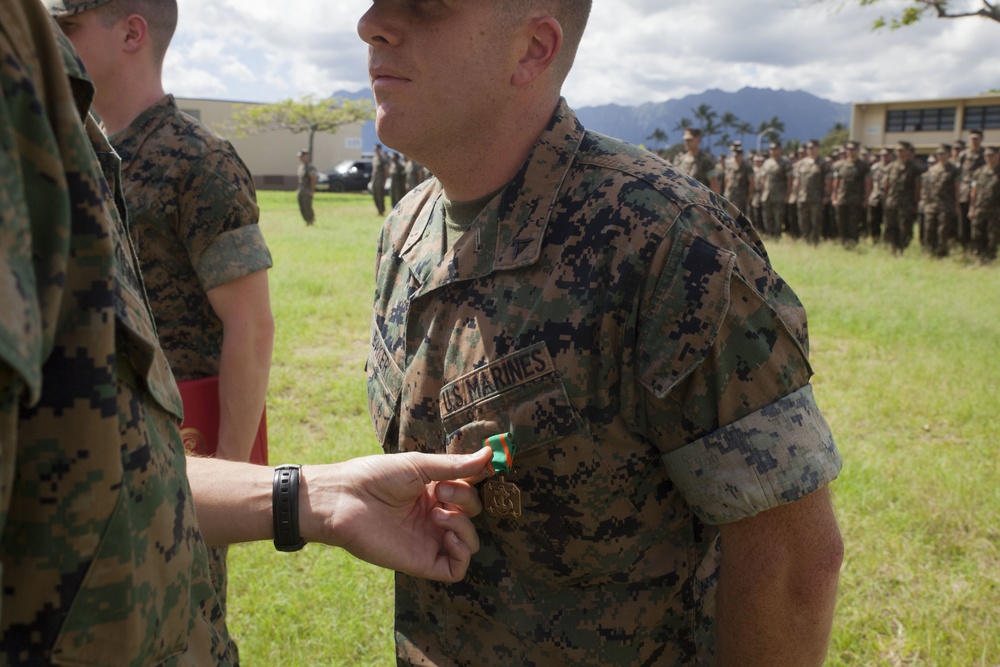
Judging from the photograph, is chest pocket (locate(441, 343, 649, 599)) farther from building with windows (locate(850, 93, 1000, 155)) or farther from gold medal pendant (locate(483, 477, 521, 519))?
building with windows (locate(850, 93, 1000, 155))

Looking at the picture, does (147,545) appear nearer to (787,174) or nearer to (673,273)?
(673,273)

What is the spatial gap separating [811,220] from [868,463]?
44.1 feet

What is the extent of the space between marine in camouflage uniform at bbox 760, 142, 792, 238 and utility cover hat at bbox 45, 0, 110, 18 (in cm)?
1709

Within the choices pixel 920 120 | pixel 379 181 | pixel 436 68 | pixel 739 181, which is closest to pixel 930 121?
pixel 920 120

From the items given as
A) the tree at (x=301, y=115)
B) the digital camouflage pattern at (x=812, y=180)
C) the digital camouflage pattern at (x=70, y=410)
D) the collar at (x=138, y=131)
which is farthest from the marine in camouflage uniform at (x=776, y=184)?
the tree at (x=301, y=115)

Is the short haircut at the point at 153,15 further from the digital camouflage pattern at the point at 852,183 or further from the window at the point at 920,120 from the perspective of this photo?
the window at the point at 920,120

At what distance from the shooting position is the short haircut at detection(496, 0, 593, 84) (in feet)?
5.08

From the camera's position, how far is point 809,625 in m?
1.46

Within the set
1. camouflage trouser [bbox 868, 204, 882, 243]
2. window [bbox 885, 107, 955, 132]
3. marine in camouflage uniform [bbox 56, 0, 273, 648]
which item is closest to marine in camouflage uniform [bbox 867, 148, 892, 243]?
camouflage trouser [bbox 868, 204, 882, 243]

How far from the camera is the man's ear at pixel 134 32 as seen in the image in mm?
2373

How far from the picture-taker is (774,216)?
715 inches

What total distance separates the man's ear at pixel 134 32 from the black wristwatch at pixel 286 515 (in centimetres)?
158

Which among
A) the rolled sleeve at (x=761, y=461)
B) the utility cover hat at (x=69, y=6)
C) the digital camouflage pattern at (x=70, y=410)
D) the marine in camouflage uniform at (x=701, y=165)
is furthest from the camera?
the marine in camouflage uniform at (x=701, y=165)

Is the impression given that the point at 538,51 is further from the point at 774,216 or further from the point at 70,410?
the point at 774,216
